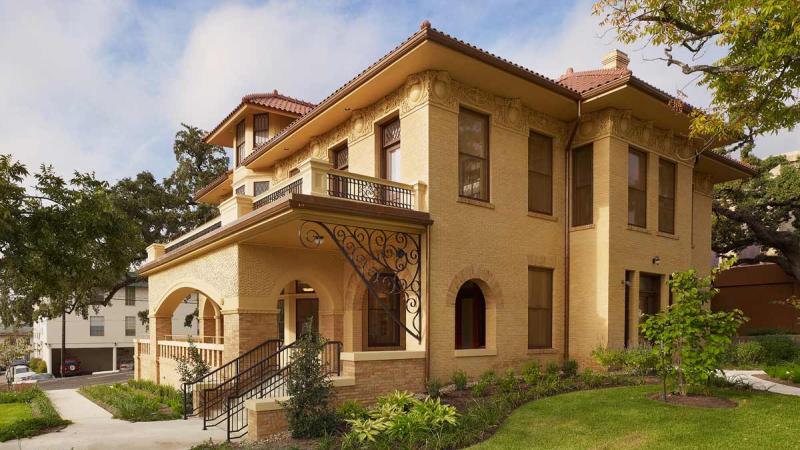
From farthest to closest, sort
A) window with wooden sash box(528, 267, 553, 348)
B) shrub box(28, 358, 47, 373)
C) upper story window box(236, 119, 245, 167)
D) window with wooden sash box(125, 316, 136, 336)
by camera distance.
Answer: window with wooden sash box(125, 316, 136, 336)
shrub box(28, 358, 47, 373)
upper story window box(236, 119, 245, 167)
window with wooden sash box(528, 267, 553, 348)

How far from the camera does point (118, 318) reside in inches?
2233

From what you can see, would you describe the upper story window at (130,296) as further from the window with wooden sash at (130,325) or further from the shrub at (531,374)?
the shrub at (531,374)

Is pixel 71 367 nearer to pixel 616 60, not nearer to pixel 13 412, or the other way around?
pixel 13 412

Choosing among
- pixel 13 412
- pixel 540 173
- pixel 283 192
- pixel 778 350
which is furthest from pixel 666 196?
pixel 13 412

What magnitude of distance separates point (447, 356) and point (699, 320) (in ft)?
16.2

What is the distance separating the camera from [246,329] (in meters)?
12.8

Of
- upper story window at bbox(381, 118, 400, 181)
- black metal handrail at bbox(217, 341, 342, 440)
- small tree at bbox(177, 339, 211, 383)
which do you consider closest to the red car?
small tree at bbox(177, 339, 211, 383)

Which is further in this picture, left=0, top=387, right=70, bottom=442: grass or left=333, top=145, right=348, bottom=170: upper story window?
left=333, top=145, right=348, bottom=170: upper story window

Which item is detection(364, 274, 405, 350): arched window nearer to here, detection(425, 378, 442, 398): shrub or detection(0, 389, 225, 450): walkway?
detection(425, 378, 442, 398): shrub

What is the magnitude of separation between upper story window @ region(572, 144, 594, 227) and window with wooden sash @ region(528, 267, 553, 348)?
1687 millimetres

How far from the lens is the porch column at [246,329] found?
12.7 metres

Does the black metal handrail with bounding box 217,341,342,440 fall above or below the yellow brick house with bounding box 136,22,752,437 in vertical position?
below

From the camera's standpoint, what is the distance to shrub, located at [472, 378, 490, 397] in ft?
36.1

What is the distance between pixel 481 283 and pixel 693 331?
4902mm
